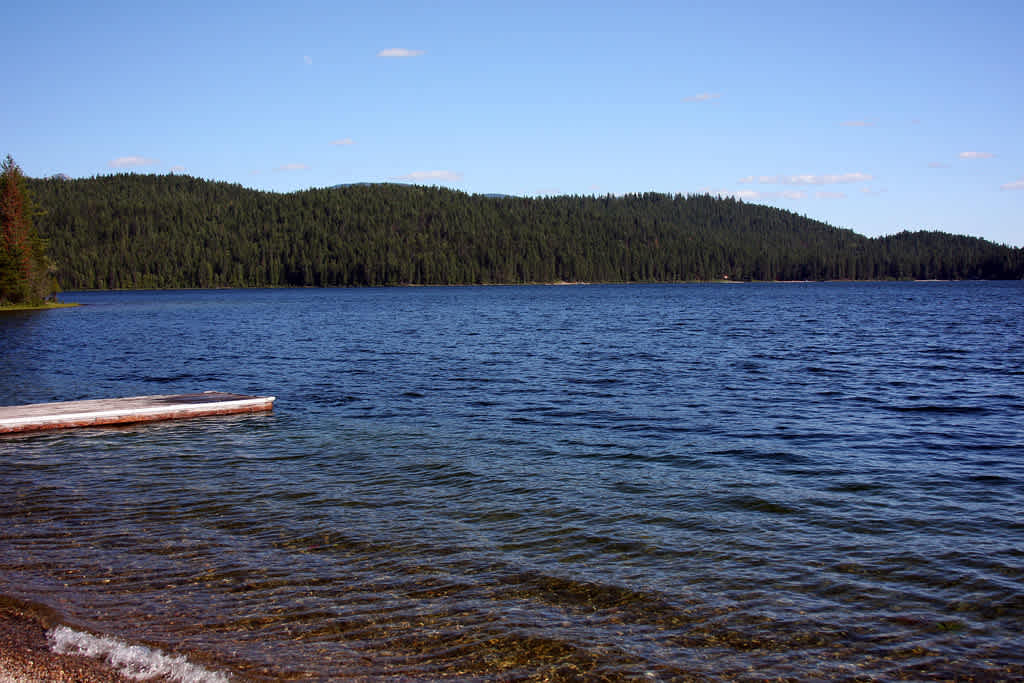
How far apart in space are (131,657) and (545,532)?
19.8ft

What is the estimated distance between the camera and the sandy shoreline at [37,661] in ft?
23.7

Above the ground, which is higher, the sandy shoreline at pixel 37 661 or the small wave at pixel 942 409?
the small wave at pixel 942 409

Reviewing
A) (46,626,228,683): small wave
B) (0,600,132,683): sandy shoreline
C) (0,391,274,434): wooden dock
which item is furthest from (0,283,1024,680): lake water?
(0,391,274,434): wooden dock

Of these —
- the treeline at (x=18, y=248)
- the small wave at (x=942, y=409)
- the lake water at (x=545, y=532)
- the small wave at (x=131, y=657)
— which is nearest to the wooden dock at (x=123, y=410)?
the lake water at (x=545, y=532)

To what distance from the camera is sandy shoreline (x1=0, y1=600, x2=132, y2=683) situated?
721 cm

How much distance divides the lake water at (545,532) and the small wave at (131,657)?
Answer: 6.7 inches

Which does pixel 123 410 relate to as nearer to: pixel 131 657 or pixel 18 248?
pixel 131 657

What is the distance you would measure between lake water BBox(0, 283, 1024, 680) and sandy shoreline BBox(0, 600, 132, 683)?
1.53 ft

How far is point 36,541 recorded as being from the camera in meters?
11.4

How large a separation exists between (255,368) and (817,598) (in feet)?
99.8

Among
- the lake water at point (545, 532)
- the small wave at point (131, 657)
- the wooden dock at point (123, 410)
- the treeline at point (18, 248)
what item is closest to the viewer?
the small wave at point (131, 657)

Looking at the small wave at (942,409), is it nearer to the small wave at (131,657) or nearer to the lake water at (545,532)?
the lake water at (545,532)

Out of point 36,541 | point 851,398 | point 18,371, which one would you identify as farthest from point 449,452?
point 18,371

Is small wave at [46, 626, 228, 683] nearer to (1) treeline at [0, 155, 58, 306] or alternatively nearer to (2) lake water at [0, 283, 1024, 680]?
(2) lake water at [0, 283, 1024, 680]
